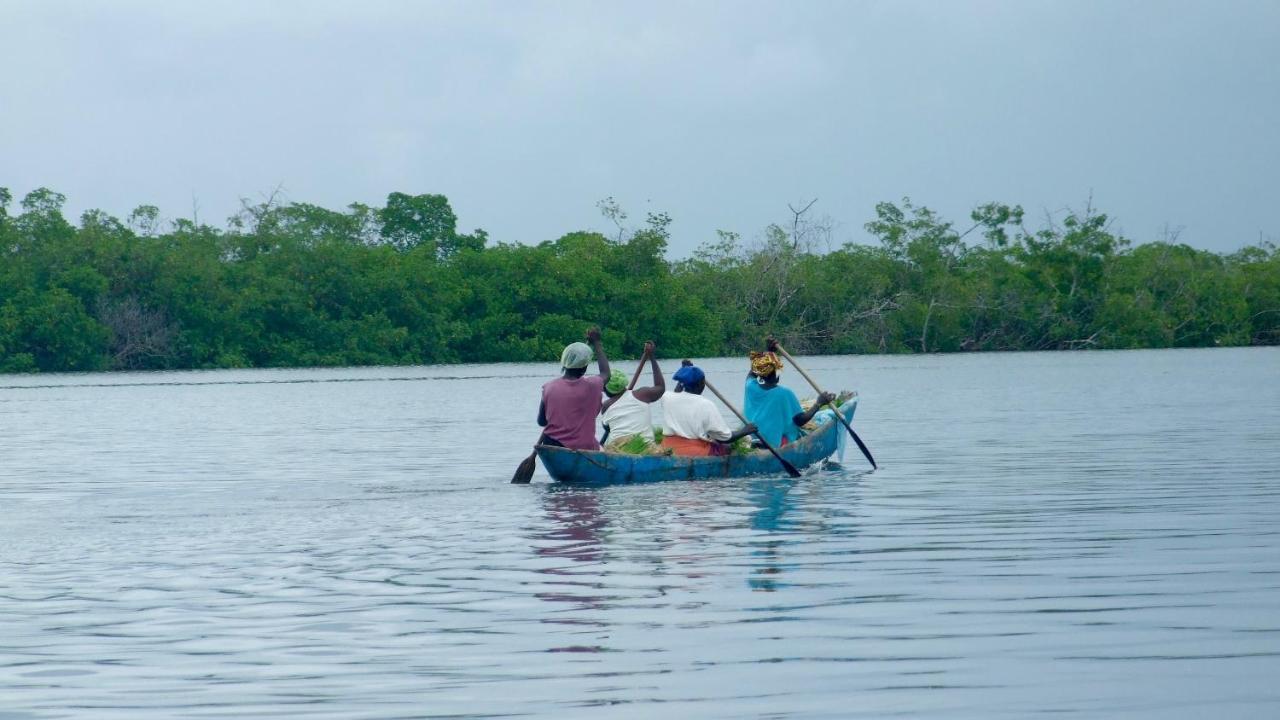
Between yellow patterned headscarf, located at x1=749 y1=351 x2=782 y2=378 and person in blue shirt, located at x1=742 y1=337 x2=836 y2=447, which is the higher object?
yellow patterned headscarf, located at x1=749 y1=351 x2=782 y2=378

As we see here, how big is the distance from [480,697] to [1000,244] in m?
91.6

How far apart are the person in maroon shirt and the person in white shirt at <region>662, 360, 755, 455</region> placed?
3.07 feet

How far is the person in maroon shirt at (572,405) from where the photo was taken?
17.0m

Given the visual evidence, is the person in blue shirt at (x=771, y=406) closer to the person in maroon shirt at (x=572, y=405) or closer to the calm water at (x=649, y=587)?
the calm water at (x=649, y=587)

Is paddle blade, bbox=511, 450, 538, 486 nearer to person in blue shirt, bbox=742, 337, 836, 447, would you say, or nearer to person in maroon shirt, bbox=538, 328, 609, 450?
person in maroon shirt, bbox=538, 328, 609, 450

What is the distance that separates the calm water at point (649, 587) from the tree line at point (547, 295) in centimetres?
5182

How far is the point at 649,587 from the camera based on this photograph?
10195mm

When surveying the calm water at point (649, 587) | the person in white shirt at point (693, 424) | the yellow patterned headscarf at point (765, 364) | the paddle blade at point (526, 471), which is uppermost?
the yellow patterned headscarf at point (765, 364)

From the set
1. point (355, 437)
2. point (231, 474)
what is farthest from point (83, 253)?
point (231, 474)

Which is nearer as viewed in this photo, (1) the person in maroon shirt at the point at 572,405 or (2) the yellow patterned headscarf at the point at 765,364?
(1) the person in maroon shirt at the point at 572,405

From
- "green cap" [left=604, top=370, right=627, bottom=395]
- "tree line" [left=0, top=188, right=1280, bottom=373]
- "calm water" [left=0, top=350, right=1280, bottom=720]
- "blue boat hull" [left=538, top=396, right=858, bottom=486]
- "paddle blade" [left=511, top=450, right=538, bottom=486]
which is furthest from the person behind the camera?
"tree line" [left=0, top=188, right=1280, bottom=373]

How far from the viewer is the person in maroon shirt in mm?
17047

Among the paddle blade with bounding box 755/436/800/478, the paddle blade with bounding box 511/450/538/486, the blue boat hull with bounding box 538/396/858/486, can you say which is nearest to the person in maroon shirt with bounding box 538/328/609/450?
the blue boat hull with bounding box 538/396/858/486

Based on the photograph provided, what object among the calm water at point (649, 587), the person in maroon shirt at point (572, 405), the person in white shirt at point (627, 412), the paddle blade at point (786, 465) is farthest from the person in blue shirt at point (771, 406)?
the person in maroon shirt at point (572, 405)
